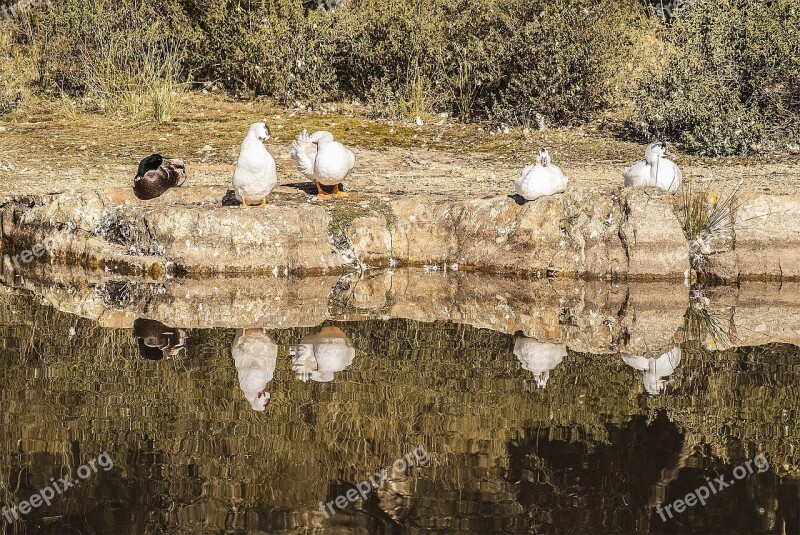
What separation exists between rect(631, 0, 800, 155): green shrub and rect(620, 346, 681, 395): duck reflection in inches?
302

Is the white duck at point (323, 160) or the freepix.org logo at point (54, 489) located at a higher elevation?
the white duck at point (323, 160)

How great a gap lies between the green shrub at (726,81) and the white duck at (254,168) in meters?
6.64

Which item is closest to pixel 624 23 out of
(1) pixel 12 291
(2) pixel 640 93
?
(2) pixel 640 93

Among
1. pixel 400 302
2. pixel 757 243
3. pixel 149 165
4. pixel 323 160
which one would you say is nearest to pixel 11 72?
pixel 149 165

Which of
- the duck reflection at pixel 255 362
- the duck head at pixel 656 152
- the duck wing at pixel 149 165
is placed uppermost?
the duck head at pixel 656 152

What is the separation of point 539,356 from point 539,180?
3922mm

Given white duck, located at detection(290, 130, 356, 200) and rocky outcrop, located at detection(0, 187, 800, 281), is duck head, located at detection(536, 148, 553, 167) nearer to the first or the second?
rocky outcrop, located at detection(0, 187, 800, 281)

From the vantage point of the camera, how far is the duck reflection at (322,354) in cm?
783

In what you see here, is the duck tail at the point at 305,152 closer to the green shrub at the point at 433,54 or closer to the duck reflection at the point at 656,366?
the duck reflection at the point at 656,366

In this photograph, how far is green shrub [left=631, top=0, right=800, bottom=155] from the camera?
15.8 metres

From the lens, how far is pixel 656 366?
8164 mm

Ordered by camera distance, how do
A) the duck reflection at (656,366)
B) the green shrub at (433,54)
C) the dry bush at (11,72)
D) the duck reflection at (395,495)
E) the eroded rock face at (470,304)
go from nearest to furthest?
the duck reflection at (395,495), the duck reflection at (656,366), the eroded rock face at (470,304), the green shrub at (433,54), the dry bush at (11,72)

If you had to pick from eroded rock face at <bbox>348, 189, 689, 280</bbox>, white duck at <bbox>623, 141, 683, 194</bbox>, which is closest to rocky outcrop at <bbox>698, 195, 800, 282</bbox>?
eroded rock face at <bbox>348, 189, 689, 280</bbox>

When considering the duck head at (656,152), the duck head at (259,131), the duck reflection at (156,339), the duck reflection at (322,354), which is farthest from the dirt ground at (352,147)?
the duck reflection at (322,354)
